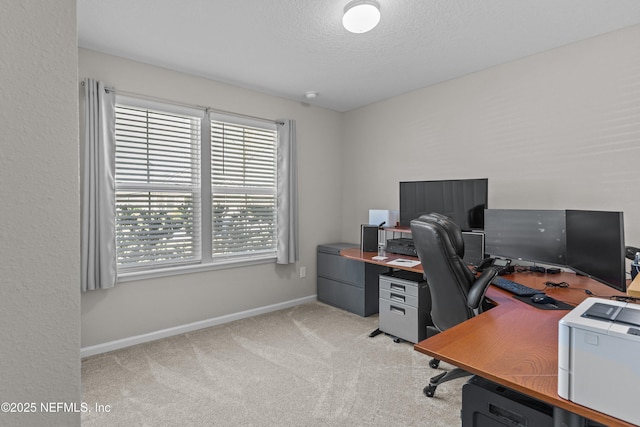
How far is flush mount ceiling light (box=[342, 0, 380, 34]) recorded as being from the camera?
2109 mm

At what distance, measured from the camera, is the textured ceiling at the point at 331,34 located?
7.20 feet

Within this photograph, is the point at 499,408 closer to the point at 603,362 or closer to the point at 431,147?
the point at 603,362

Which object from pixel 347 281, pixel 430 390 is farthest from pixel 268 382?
pixel 347 281

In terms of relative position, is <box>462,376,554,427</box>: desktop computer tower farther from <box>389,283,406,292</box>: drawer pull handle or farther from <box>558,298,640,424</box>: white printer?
<box>389,283,406,292</box>: drawer pull handle

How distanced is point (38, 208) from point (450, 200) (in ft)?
10.2

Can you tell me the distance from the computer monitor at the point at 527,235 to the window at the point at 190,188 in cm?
234

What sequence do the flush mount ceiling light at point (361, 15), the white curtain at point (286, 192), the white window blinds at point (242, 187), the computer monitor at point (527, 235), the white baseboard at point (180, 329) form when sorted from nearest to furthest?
the flush mount ceiling light at point (361, 15), the computer monitor at point (527, 235), the white baseboard at point (180, 329), the white window blinds at point (242, 187), the white curtain at point (286, 192)

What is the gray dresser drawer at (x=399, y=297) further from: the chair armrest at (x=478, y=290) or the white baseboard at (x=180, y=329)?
A: the white baseboard at (x=180, y=329)

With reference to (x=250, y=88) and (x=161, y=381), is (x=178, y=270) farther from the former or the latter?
(x=250, y=88)

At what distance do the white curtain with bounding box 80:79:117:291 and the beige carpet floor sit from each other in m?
0.74

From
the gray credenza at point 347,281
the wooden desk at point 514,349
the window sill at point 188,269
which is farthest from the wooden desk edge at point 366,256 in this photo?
the wooden desk at point 514,349

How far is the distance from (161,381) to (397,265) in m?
2.06

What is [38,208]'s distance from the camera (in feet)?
2.01

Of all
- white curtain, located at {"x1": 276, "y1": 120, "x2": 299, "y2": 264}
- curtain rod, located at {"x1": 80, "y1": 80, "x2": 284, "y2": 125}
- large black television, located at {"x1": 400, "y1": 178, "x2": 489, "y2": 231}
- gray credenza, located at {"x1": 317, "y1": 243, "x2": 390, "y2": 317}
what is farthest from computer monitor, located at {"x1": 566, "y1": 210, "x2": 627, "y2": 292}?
Answer: curtain rod, located at {"x1": 80, "y1": 80, "x2": 284, "y2": 125}
